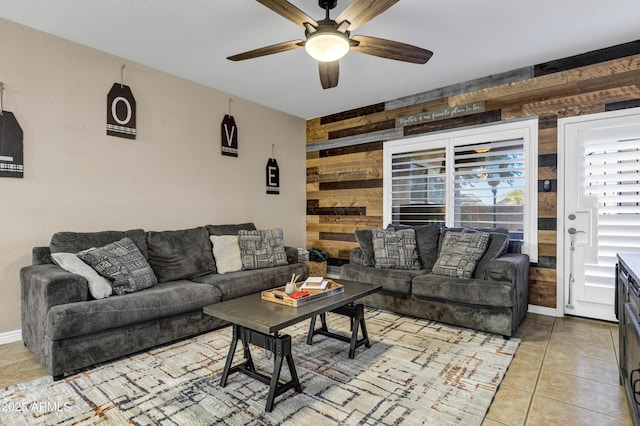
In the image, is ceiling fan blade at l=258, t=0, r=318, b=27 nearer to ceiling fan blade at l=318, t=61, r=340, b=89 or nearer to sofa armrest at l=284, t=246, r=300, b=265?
ceiling fan blade at l=318, t=61, r=340, b=89

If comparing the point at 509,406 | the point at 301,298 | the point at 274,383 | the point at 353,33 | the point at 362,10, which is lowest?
the point at 509,406

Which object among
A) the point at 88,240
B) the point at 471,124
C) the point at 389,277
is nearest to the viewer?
the point at 88,240

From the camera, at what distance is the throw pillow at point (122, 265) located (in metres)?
2.65

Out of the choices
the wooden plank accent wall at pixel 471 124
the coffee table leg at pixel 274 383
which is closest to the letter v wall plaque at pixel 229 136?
the wooden plank accent wall at pixel 471 124

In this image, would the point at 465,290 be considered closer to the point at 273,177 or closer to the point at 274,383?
the point at 274,383

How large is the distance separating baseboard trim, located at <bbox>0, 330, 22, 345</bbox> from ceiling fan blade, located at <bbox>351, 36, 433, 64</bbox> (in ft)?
11.9

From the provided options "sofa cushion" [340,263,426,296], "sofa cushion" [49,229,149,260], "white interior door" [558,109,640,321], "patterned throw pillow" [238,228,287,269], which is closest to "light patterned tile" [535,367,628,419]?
"sofa cushion" [340,263,426,296]

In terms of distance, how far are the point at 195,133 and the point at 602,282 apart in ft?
15.3

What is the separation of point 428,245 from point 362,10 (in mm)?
2612

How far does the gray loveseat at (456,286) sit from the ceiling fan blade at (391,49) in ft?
6.32

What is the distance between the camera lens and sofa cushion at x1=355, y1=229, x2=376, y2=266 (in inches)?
155

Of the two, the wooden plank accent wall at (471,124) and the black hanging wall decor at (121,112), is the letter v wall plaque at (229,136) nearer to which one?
the black hanging wall decor at (121,112)

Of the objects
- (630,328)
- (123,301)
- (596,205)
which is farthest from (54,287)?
(596,205)

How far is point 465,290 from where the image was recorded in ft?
10.2
